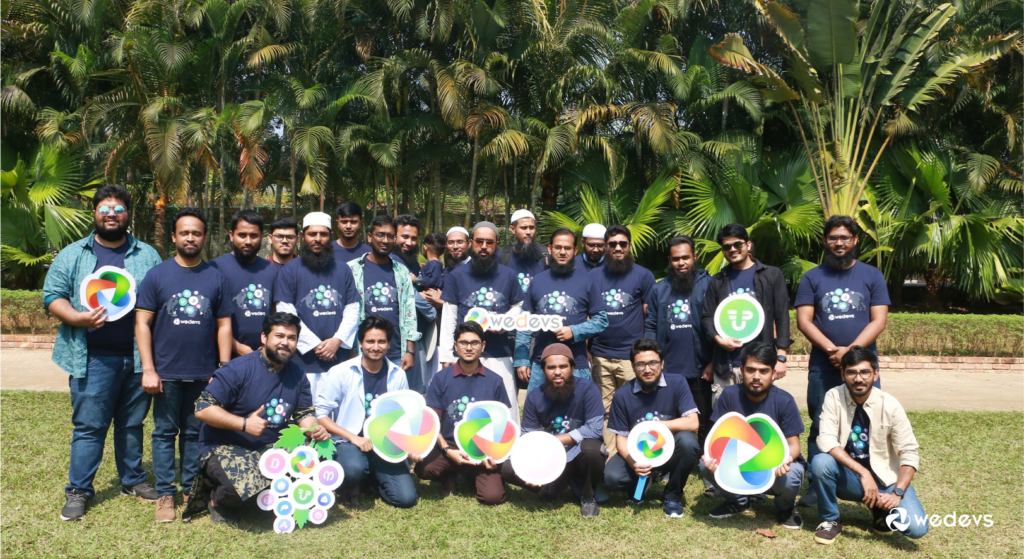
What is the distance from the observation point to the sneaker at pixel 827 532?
4.37 meters

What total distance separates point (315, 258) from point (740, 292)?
3.17m

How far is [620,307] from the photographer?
5.80 m

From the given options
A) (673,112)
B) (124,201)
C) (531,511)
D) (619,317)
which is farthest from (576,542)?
(673,112)

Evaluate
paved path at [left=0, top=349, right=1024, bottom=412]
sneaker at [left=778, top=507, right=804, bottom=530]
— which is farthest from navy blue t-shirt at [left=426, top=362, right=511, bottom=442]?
paved path at [left=0, top=349, right=1024, bottom=412]

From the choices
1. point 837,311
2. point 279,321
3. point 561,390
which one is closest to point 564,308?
point 561,390

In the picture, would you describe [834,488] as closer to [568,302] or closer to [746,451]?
[746,451]

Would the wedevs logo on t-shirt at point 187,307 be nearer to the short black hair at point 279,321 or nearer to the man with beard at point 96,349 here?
the man with beard at point 96,349

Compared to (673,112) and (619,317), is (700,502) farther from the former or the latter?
(673,112)

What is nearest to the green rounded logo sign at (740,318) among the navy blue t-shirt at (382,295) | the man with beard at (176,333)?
the navy blue t-shirt at (382,295)

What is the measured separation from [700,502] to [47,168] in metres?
12.7

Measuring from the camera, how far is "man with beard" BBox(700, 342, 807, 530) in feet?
15.1

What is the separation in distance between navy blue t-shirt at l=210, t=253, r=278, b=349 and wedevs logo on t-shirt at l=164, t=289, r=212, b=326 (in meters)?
0.31

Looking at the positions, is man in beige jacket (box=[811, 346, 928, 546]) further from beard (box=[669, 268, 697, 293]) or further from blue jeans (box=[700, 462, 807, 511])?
beard (box=[669, 268, 697, 293])

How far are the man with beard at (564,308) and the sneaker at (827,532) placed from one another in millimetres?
1950
